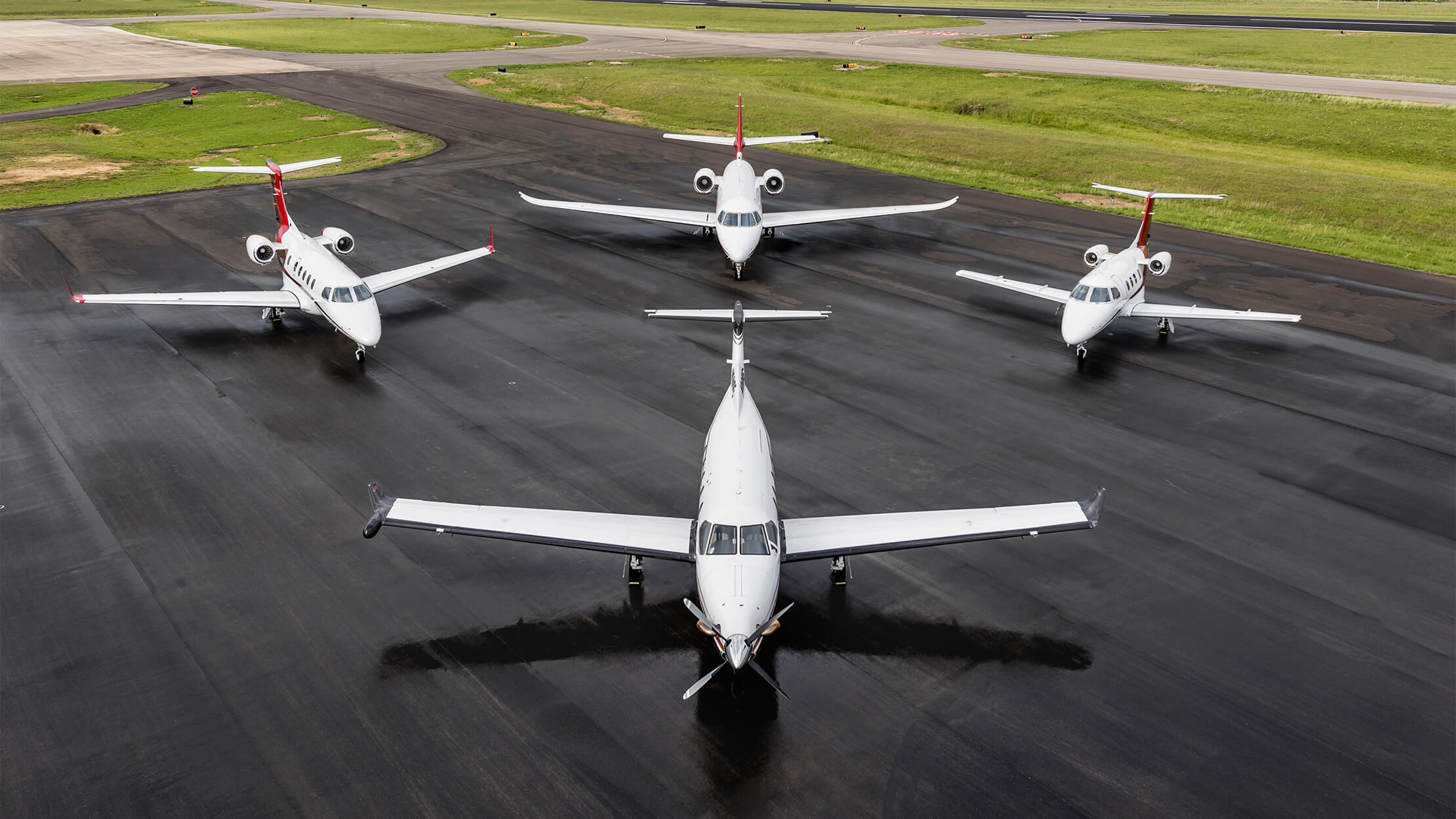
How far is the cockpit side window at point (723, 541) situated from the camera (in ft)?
49.5

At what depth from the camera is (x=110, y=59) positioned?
3804 inches

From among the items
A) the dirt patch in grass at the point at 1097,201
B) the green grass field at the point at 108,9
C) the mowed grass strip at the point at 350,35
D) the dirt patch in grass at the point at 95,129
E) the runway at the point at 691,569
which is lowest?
the runway at the point at 691,569

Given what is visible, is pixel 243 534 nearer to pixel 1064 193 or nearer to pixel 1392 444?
pixel 1392 444

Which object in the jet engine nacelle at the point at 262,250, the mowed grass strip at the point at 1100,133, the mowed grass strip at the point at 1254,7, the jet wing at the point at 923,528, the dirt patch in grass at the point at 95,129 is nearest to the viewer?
the jet wing at the point at 923,528

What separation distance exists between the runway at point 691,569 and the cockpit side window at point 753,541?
223cm

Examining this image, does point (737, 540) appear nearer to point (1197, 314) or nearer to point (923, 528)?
point (923, 528)

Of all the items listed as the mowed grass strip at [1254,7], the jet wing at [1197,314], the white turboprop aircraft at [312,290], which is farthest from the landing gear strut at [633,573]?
the mowed grass strip at [1254,7]

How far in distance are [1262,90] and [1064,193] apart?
3915 centimetres

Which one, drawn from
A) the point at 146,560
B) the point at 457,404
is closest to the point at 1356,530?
the point at 457,404

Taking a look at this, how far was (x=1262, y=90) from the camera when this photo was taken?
74.6m

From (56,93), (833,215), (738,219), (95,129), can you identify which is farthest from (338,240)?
(56,93)

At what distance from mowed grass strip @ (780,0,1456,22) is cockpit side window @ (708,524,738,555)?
160190 millimetres

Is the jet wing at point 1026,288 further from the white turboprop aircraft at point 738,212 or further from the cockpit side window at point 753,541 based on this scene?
the cockpit side window at point 753,541

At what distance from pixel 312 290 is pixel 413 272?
13.9 ft
